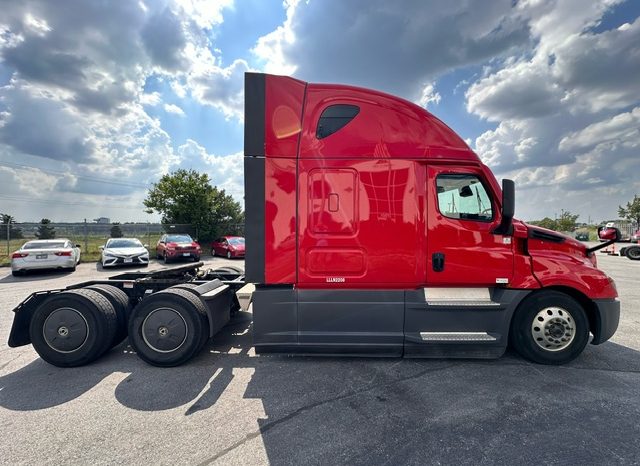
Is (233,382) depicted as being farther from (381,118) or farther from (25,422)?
(381,118)

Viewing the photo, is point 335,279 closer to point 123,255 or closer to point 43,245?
point 123,255

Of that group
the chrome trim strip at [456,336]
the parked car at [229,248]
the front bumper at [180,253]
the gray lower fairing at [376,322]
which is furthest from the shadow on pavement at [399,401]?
the parked car at [229,248]

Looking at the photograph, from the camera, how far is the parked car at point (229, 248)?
17.4 metres

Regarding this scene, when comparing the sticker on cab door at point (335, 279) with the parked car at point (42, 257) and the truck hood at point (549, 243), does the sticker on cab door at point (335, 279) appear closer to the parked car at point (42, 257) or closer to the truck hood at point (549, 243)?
the truck hood at point (549, 243)

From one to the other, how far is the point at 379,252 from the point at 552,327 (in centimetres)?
245

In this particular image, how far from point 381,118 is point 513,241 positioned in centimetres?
225

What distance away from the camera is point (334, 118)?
11.9 ft

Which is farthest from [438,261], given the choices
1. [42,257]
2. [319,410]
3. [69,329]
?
[42,257]

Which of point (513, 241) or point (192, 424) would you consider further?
point (513, 241)

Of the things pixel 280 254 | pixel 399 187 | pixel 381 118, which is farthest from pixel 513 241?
pixel 280 254

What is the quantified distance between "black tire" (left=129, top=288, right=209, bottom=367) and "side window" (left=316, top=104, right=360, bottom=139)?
2.76 metres

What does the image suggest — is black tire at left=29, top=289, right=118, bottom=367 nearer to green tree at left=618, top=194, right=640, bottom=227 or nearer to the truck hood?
the truck hood

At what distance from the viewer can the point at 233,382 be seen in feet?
11.3

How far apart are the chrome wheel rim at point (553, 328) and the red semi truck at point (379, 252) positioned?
0.5 inches
